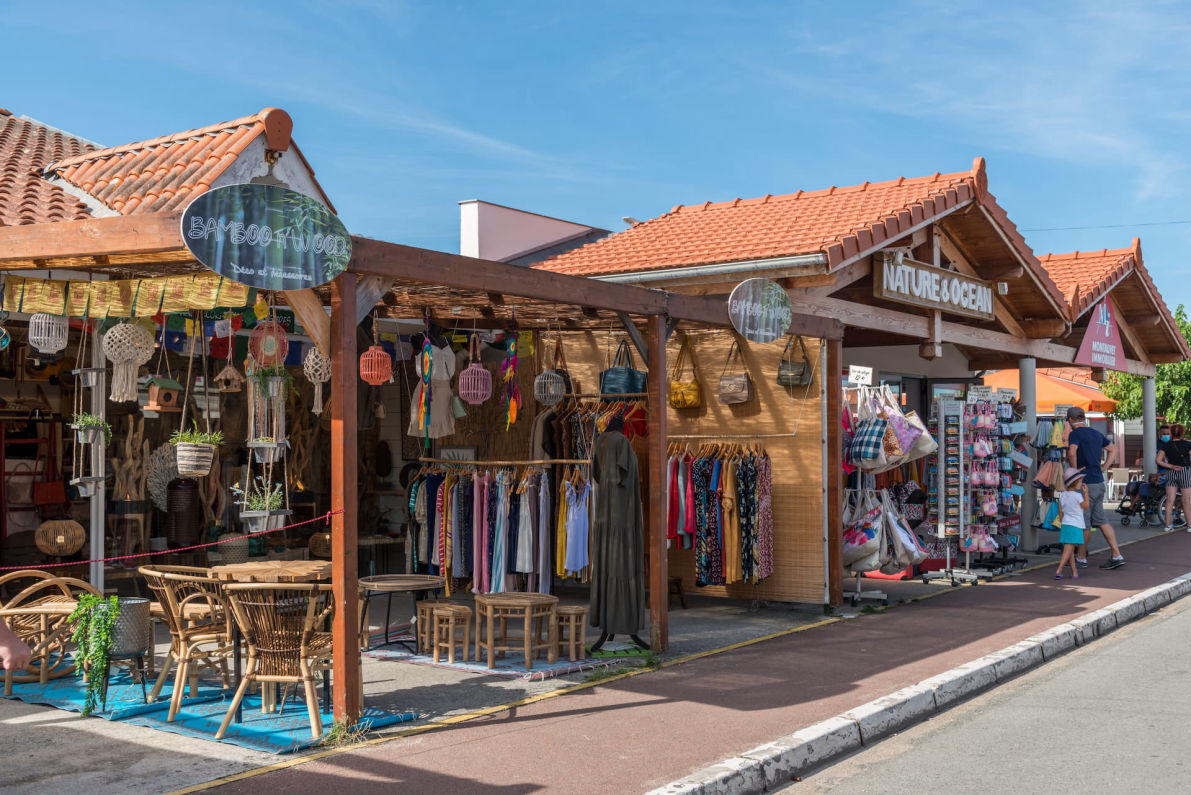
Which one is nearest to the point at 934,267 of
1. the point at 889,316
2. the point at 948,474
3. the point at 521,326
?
the point at 889,316

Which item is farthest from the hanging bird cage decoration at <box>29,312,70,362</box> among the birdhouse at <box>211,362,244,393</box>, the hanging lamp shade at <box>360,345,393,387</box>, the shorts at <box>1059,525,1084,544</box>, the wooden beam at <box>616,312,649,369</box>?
the shorts at <box>1059,525,1084,544</box>

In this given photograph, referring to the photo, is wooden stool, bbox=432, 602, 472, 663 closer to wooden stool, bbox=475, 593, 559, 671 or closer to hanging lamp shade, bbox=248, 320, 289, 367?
wooden stool, bbox=475, 593, 559, 671

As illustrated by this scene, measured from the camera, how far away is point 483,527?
10.1 m

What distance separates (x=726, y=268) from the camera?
37.8 ft

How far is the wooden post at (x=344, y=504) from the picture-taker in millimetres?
6484

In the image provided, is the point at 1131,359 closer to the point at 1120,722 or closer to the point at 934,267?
the point at 934,267

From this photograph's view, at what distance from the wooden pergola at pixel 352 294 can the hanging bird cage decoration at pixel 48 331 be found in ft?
1.23

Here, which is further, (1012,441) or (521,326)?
(1012,441)

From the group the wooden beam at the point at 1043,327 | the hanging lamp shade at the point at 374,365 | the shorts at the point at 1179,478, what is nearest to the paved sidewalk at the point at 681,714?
the hanging lamp shade at the point at 374,365

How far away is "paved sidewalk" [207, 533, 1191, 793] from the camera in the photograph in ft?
18.6

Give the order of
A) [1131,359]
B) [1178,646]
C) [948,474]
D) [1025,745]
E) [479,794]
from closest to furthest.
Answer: [479,794] → [1025,745] → [1178,646] → [948,474] → [1131,359]

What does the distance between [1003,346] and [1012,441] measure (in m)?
1.51

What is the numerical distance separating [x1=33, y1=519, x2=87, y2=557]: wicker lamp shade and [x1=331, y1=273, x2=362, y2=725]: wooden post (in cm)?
505

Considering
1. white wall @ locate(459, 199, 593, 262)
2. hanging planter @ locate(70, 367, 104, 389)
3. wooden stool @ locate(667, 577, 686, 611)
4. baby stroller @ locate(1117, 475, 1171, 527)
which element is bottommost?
wooden stool @ locate(667, 577, 686, 611)
